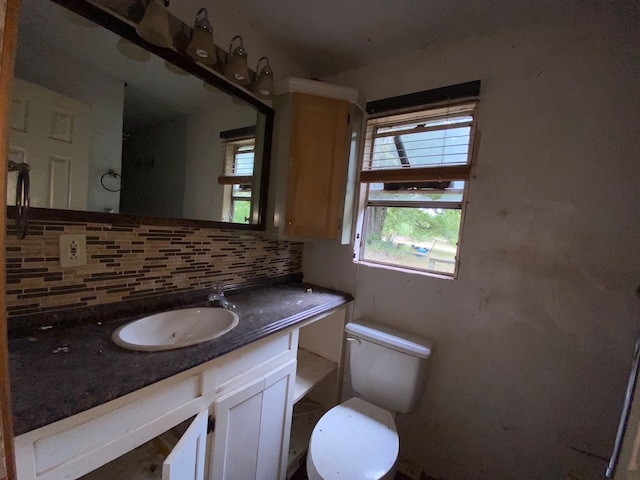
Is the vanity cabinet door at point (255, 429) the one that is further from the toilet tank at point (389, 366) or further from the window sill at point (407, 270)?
the window sill at point (407, 270)

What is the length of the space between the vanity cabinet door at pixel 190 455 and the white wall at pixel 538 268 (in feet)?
3.41

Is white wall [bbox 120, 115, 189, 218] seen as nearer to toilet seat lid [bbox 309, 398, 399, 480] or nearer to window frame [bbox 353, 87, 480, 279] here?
window frame [bbox 353, 87, 480, 279]

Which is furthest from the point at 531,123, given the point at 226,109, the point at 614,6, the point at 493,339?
the point at 226,109

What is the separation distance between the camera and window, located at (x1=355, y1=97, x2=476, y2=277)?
1.24 m

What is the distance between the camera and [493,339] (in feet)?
3.77

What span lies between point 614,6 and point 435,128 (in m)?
0.69

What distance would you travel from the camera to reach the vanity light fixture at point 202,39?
96 cm

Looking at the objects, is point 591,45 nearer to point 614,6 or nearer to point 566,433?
point 614,6

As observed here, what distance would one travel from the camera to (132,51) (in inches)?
36.3

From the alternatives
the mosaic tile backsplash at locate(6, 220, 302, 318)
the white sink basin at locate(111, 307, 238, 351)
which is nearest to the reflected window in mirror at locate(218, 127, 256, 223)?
the mosaic tile backsplash at locate(6, 220, 302, 318)

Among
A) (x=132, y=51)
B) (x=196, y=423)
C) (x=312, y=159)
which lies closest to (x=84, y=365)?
(x=196, y=423)

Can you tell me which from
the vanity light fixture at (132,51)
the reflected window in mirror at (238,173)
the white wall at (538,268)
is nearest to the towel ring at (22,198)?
the vanity light fixture at (132,51)

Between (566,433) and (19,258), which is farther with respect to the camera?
(566,433)

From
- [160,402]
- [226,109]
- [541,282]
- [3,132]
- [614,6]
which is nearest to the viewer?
[3,132]
